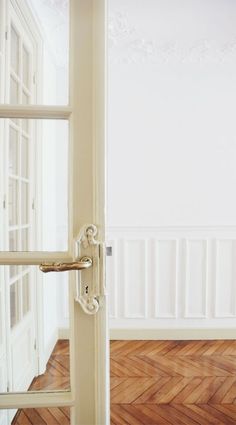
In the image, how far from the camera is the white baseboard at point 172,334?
2.19 metres

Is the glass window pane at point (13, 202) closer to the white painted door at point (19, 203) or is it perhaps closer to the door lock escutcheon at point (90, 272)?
the white painted door at point (19, 203)

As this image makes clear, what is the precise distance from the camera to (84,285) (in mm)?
698

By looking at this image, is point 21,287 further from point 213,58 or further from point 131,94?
point 213,58

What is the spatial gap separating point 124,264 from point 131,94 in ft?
4.24

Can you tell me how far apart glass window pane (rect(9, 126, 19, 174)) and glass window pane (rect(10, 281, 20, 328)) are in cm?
56

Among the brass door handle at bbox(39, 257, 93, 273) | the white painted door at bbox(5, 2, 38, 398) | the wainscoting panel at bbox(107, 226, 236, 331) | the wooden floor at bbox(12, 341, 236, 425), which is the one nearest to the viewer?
the brass door handle at bbox(39, 257, 93, 273)

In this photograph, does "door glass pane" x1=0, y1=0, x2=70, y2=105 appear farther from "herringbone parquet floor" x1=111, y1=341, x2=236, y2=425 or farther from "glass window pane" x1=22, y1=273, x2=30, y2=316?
"herringbone parquet floor" x1=111, y1=341, x2=236, y2=425

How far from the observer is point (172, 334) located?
7.20ft

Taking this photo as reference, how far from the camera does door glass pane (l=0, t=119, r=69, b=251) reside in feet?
4.58

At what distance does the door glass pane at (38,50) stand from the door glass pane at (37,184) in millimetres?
167

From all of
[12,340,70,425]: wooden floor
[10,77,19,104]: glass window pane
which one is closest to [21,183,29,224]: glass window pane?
[10,77,19,104]: glass window pane

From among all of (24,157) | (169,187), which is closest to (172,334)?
(169,187)

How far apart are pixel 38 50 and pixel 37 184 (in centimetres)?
78

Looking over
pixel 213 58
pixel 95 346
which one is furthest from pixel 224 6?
pixel 95 346
